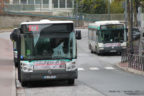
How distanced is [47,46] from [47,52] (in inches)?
9.1

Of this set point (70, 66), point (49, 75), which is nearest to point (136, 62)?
point (70, 66)

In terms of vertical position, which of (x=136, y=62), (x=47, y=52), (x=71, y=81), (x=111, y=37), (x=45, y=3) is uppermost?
(x=45, y=3)

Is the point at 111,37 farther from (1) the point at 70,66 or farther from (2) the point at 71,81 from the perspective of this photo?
(1) the point at 70,66

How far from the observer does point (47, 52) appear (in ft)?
63.3

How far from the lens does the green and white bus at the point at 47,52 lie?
19203 mm

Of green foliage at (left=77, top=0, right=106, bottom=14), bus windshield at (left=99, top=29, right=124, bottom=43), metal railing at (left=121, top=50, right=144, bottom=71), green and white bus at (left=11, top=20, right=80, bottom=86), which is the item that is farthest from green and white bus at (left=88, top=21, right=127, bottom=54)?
green foliage at (left=77, top=0, right=106, bottom=14)

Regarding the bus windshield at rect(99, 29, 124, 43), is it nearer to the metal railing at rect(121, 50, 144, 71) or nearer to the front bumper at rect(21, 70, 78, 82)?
the metal railing at rect(121, 50, 144, 71)

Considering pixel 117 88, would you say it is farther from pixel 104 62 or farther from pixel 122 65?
pixel 104 62

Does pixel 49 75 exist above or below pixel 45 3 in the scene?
below

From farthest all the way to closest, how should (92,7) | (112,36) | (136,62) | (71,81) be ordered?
(92,7) → (112,36) → (136,62) → (71,81)

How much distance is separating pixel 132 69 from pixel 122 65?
151 inches

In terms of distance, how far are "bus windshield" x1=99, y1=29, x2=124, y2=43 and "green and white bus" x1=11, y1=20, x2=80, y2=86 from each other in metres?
21.7

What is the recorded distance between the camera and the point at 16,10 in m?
92.8

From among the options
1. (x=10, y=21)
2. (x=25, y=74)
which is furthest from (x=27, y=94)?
(x=10, y=21)
